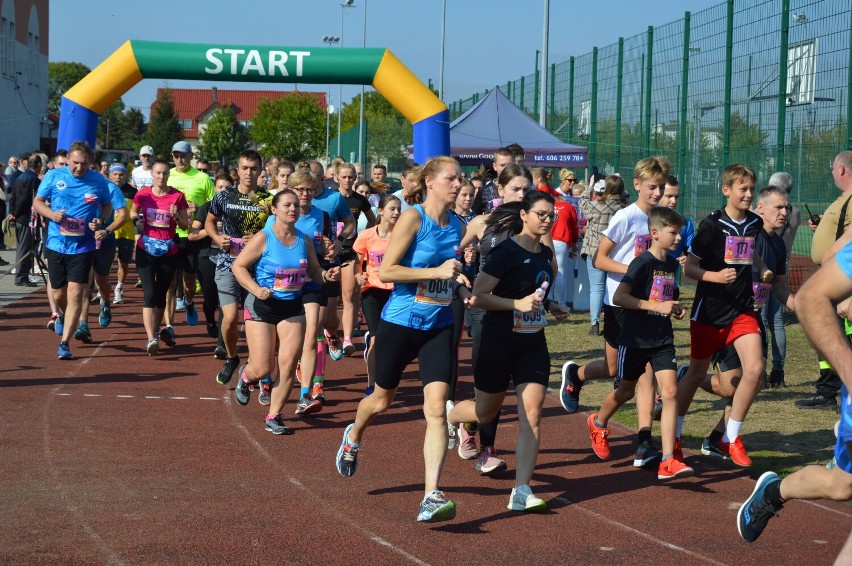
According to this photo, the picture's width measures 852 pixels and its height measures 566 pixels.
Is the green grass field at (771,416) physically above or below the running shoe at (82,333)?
below

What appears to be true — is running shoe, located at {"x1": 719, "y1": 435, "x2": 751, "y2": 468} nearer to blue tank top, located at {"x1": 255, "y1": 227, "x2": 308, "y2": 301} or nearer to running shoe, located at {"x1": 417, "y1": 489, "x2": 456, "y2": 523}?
running shoe, located at {"x1": 417, "y1": 489, "x2": 456, "y2": 523}

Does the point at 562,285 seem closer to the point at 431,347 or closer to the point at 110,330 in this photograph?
the point at 110,330

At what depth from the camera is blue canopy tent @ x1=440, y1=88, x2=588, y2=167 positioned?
69.8 ft

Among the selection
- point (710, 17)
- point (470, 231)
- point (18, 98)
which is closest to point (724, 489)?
point (470, 231)

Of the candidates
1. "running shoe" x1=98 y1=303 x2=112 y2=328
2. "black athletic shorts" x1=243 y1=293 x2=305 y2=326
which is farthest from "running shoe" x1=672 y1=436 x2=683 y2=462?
"running shoe" x1=98 y1=303 x2=112 y2=328

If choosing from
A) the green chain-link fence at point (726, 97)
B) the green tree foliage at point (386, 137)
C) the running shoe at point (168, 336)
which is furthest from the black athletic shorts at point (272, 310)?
the green tree foliage at point (386, 137)

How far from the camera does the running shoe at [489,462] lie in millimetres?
7621

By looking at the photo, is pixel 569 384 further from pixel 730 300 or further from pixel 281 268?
pixel 281 268

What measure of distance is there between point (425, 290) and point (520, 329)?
0.65m

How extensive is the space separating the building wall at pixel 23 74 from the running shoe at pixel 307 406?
127 ft

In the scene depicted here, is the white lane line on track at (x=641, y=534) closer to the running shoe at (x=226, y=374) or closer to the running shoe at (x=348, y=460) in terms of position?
the running shoe at (x=348, y=460)

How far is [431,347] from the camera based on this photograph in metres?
6.73

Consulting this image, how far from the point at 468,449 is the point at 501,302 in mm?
1726

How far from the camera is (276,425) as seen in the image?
8.82m
